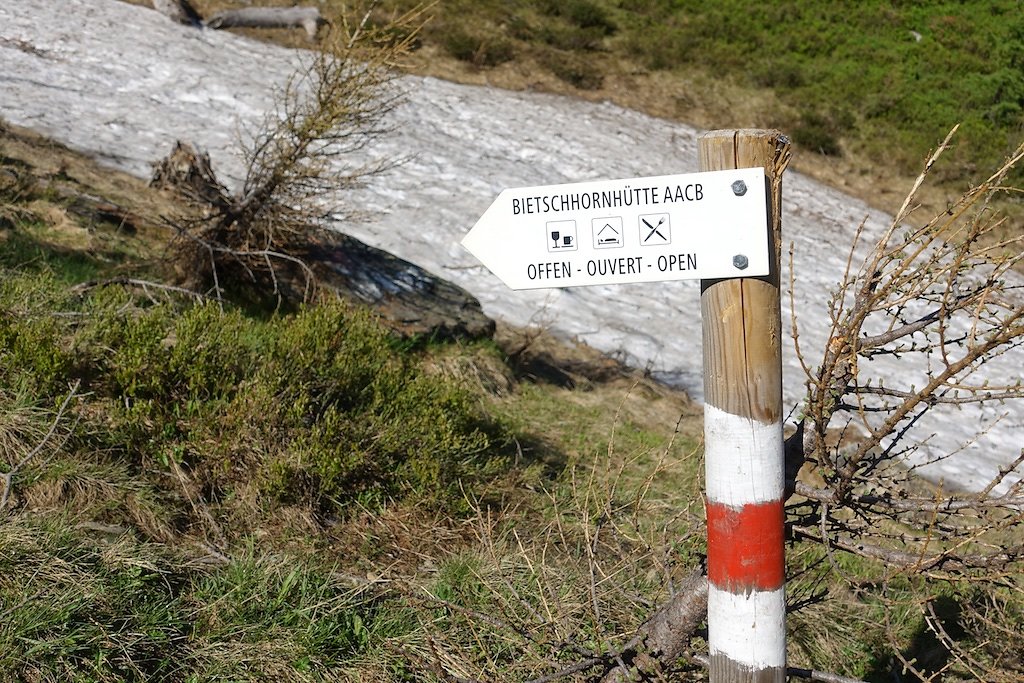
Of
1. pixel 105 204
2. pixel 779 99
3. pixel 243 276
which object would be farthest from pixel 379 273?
pixel 779 99

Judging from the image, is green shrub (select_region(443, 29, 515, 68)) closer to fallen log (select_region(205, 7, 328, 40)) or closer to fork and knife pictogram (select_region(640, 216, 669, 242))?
fallen log (select_region(205, 7, 328, 40))

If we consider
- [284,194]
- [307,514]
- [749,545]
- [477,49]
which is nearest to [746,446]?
[749,545]

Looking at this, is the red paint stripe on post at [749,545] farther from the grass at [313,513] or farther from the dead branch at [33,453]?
the dead branch at [33,453]

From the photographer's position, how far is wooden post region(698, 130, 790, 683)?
239 cm

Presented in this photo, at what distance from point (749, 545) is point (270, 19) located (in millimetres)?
13324

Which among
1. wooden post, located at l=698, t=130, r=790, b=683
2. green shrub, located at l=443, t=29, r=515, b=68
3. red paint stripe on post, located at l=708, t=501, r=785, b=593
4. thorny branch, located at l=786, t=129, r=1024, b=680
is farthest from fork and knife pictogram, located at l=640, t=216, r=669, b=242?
green shrub, located at l=443, t=29, r=515, b=68

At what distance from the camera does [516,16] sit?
55.0ft

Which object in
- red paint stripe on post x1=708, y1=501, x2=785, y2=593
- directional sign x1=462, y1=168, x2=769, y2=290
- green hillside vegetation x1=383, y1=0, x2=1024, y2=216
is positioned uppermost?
green hillside vegetation x1=383, y1=0, x2=1024, y2=216

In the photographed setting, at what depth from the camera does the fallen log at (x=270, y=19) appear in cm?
1379

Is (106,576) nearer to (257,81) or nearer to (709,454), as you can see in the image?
(709,454)

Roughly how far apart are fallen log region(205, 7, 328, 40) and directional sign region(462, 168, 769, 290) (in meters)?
12.4

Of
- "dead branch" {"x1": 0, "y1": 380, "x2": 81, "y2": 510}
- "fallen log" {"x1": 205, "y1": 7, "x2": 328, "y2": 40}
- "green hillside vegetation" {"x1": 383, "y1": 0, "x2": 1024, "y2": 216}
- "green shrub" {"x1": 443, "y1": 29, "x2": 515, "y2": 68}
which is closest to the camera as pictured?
"dead branch" {"x1": 0, "y1": 380, "x2": 81, "y2": 510}

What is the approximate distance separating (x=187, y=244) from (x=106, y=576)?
3.62 metres

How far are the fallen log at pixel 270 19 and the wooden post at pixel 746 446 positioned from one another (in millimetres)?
12764
